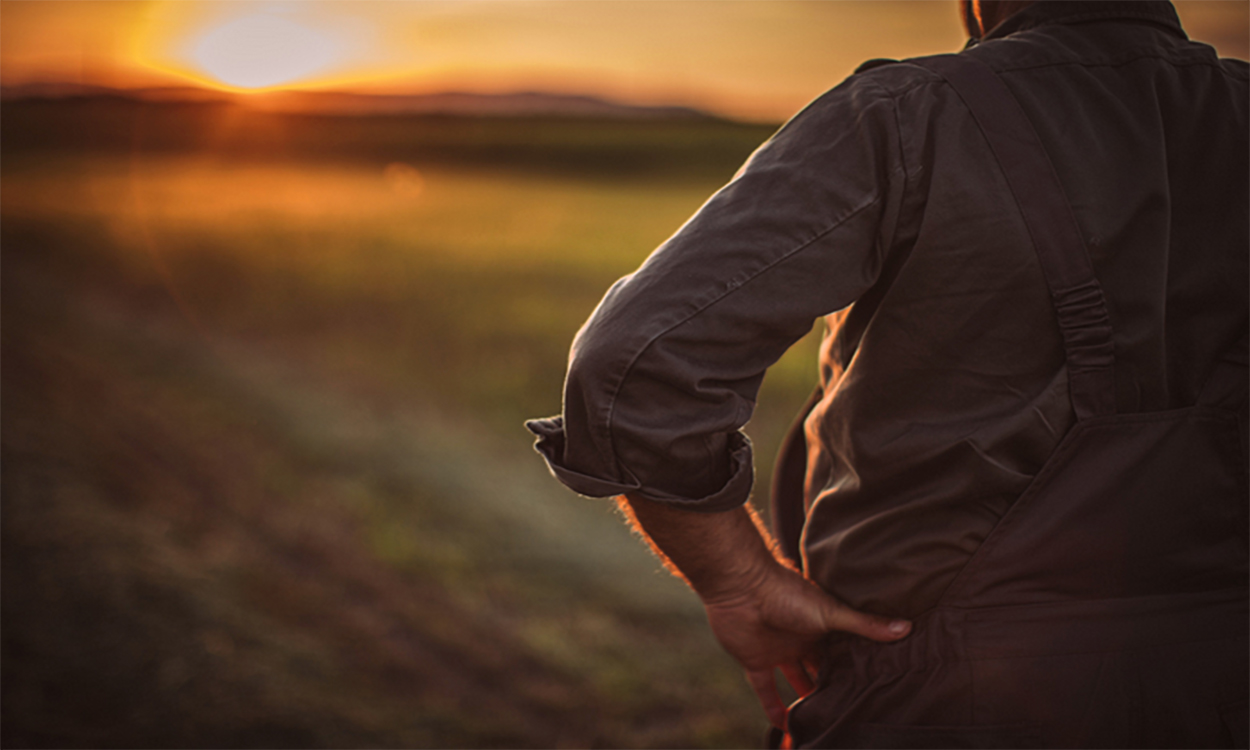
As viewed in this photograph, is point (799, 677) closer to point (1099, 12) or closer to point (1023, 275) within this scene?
point (1023, 275)

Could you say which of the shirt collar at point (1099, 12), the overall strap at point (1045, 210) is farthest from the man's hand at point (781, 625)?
the shirt collar at point (1099, 12)

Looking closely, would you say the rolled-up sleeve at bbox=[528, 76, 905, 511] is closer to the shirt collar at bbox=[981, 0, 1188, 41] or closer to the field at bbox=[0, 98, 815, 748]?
the shirt collar at bbox=[981, 0, 1188, 41]

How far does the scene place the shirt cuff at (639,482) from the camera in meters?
1.29

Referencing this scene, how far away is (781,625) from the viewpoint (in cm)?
152

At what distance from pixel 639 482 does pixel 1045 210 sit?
2.48ft

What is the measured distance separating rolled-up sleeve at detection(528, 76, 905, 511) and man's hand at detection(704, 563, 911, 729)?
42 cm

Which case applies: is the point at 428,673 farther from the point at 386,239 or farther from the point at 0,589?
the point at 386,239

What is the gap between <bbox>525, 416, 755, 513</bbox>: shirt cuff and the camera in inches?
50.7

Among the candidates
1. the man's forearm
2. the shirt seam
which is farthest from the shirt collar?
the man's forearm

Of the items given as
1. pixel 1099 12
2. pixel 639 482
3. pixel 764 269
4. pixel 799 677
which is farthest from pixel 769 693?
pixel 1099 12

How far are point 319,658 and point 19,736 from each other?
1057mm

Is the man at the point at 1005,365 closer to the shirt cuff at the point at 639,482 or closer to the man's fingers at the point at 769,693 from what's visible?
the shirt cuff at the point at 639,482

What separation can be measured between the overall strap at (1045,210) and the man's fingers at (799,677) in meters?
0.83

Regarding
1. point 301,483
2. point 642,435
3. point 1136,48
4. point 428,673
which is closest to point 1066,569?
point 642,435
